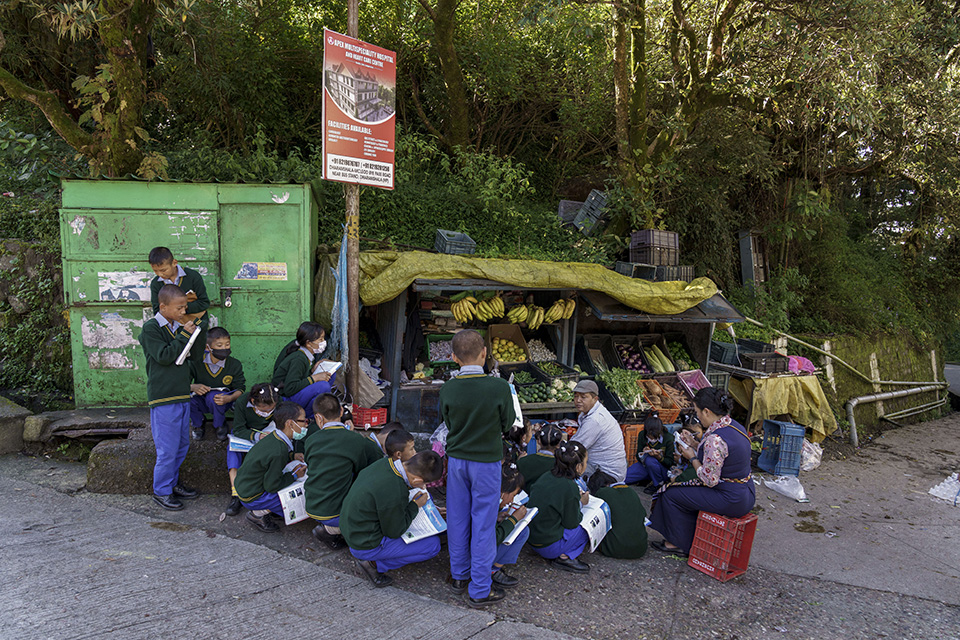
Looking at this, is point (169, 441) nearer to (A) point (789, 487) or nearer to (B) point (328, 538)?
(B) point (328, 538)

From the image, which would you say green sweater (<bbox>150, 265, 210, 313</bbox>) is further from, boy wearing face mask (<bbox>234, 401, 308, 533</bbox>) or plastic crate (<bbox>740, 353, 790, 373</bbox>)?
plastic crate (<bbox>740, 353, 790, 373</bbox>)

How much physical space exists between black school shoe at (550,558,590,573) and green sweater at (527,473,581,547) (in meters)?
0.22

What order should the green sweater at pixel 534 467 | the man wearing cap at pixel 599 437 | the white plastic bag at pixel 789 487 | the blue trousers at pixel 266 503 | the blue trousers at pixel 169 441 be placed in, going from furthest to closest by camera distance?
the white plastic bag at pixel 789 487 < the man wearing cap at pixel 599 437 < the green sweater at pixel 534 467 < the blue trousers at pixel 169 441 < the blue trousers at pixel 266 503

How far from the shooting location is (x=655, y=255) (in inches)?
354

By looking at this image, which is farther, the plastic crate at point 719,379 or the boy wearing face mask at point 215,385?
the plastic crate at point 719,379

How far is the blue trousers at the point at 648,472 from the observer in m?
6.10

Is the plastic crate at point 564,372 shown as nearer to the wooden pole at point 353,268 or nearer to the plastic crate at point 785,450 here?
the wooden pole at point 353,268

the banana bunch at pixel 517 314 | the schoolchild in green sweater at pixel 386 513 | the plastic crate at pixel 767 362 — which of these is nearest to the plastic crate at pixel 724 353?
the plastic crate at pixel 767 362

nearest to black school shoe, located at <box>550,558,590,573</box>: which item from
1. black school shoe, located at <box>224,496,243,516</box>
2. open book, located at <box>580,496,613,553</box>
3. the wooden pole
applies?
open book, located at <box>580,496,613,553</box>

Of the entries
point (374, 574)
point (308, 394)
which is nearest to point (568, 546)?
point (374, 574)

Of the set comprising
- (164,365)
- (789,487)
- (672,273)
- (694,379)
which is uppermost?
(672,273)

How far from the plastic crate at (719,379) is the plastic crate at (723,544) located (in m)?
4.58

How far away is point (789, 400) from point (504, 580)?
6630mm

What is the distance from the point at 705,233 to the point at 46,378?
1121 cm
